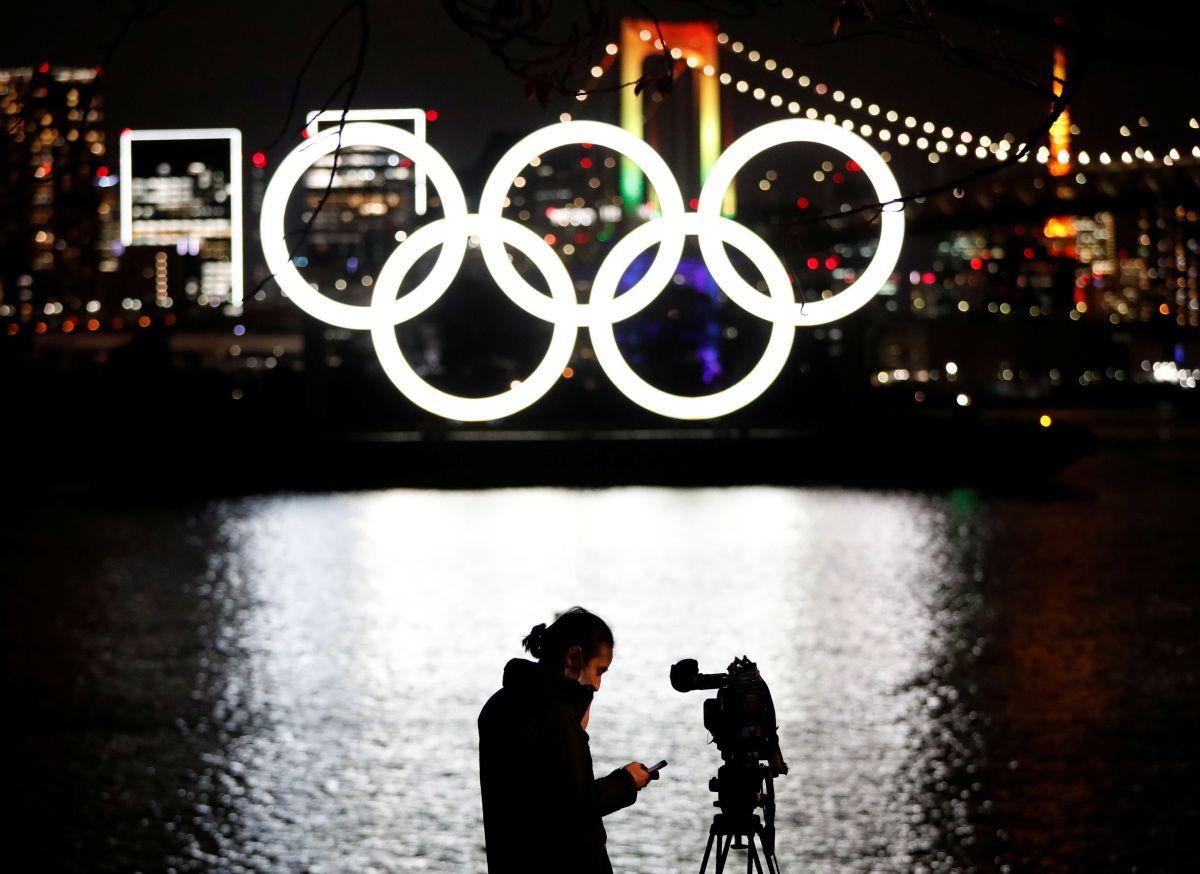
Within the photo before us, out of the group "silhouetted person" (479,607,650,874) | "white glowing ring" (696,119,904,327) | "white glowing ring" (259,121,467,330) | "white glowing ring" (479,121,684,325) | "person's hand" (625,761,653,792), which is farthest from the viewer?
"white glowing ring" (479,121,684,325)

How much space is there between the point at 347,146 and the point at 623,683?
5012mm

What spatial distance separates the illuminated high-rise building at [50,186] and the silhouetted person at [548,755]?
4.98 feet

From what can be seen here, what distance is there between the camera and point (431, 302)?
8.08m

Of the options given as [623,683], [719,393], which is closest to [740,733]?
[719,393]

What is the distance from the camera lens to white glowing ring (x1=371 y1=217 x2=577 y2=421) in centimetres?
673

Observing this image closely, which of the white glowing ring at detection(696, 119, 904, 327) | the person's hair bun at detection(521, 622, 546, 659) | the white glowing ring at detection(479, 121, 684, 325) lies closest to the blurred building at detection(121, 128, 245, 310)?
the white glowing ring at detection(479, 121, 684, 325)

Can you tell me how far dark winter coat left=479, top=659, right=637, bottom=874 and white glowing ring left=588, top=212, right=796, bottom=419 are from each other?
2.27 meters

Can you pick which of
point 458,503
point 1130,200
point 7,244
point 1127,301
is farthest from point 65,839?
point 1127,301

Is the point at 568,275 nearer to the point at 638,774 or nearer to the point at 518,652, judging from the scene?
the point at 638,774

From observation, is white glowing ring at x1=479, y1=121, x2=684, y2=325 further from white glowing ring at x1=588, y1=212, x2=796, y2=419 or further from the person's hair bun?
the person's hair bun

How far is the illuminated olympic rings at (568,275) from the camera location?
22.5 ft

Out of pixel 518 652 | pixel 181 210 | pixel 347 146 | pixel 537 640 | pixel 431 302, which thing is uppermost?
pixel 181 210

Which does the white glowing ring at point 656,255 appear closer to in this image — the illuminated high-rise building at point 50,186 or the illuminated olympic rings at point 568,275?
the illuminated olympic rings at point 568,275

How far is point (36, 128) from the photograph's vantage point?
19.0ft
